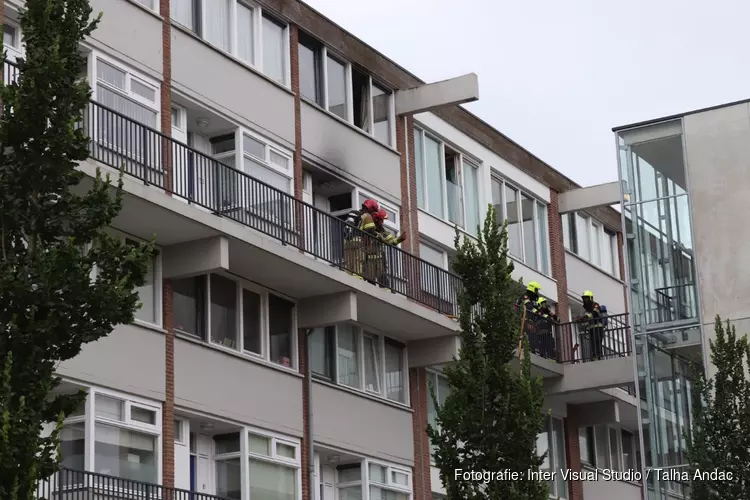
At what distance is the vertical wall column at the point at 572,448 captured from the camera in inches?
1590

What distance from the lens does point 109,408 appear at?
2445 cm

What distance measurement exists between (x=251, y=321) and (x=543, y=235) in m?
14.9

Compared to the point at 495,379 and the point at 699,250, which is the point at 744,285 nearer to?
the point at 699,250

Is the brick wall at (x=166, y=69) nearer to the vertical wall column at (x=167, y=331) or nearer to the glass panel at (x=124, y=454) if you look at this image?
the vertical wall column at (x=167, y=331)

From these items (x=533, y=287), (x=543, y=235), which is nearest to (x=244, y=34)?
(x=533, y=287)

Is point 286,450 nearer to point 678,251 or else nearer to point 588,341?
point 678,251

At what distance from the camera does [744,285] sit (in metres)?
31.8

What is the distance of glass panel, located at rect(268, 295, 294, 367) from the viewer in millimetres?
29438

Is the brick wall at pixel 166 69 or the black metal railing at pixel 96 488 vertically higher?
the brick wall at pixel 166 69

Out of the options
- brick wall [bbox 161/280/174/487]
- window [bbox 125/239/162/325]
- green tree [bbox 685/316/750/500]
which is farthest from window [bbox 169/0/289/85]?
green tree [bbox 685/316/750/500]

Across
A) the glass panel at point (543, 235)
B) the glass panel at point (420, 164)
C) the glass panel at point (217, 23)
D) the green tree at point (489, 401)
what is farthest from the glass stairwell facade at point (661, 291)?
the green tree at point (489, 401)

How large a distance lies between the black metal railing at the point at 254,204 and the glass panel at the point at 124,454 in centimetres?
400

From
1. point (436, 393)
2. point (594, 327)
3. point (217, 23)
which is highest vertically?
point (217, 23)

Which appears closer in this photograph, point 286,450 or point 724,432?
point 724,432
